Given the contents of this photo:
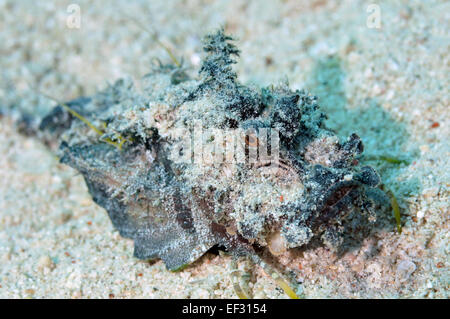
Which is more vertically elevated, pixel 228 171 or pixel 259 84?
pixel 259 84

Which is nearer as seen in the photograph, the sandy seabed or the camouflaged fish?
the camouflaged fish

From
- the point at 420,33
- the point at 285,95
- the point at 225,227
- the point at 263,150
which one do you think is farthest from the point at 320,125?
the point at 420,33

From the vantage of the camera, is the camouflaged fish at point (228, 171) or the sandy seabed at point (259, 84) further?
the sandy seabed at point (259, 84)

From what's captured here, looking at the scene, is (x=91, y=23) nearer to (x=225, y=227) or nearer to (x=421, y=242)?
(x=225, y=227)

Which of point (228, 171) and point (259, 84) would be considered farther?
point (259, 84)
